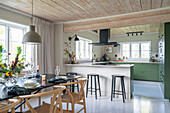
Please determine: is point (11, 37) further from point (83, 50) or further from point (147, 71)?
point (147, 71)

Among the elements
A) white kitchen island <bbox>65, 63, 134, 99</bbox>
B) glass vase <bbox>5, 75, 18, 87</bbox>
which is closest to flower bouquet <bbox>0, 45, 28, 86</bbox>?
glass vase <bbox>5, 75, 18, 87</bbox>

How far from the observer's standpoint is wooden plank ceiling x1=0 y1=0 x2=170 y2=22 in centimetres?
299

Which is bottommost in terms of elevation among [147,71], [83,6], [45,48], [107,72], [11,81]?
[147,71]

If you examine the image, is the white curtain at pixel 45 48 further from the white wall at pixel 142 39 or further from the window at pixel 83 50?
the white wall at pixel 142 39

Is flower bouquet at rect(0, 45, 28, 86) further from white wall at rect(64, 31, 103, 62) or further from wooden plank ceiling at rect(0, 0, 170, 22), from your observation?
white wall at rect(64, 31, 103, 62)

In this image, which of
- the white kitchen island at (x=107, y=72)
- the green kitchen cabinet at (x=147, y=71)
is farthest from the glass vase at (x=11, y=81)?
the green kitchen cabinet at (x=147, y=71)

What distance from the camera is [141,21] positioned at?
3582 millimetres

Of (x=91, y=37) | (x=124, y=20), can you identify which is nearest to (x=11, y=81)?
(x=124, y=20)

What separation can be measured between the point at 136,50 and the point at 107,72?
4.11 meters

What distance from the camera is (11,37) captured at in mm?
3516

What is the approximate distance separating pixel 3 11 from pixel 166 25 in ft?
13.9

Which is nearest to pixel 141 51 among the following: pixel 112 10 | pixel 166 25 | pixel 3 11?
pixel 166 25

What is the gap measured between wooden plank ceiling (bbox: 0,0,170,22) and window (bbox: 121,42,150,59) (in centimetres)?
429

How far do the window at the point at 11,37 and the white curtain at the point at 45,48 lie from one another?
0.33m
